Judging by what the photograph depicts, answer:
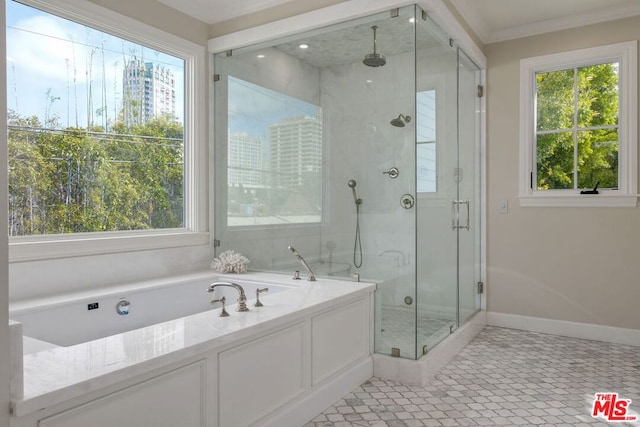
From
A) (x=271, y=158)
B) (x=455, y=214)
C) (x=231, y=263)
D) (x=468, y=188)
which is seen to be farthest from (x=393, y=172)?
(x=231, y=263)

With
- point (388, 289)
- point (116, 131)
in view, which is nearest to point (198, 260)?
point (116, 131)

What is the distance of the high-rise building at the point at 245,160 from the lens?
3279 mm

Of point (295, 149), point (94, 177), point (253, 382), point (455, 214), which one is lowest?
point (253, 382)

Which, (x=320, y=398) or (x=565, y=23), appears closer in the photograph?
(x=320, y=398)

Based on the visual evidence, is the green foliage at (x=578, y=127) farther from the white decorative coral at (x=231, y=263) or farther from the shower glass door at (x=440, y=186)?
the white decorative coral at (x=231, y=263)

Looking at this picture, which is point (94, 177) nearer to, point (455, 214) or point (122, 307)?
point (122, 307)

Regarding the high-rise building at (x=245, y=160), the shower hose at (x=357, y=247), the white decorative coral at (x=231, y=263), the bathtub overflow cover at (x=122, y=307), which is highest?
the high-rise building at (x=245, y=160)

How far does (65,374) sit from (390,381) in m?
1.80

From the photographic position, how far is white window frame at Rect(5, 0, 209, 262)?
2449 millimetres

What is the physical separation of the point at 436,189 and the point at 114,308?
2.07 m

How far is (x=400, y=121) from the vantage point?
2.71m

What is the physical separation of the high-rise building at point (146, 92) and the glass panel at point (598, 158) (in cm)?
307

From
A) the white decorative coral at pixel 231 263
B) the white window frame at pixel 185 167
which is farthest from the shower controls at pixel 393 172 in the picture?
the white window frame at pixel 185 167

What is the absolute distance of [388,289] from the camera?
2750mm
